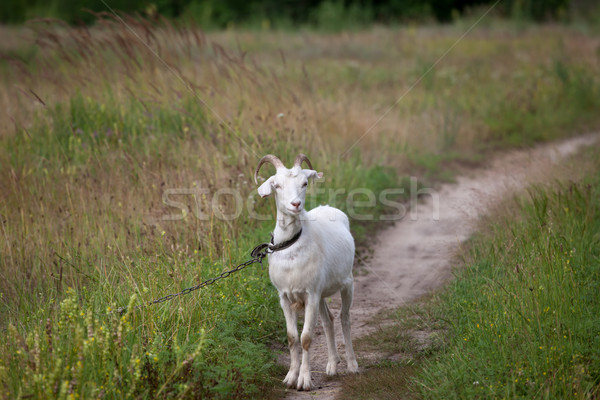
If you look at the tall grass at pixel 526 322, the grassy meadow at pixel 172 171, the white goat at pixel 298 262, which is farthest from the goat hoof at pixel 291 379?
the tall grass at pixel 526 322

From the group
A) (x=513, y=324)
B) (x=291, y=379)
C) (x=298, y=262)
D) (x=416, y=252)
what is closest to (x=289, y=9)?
(x=416, y=252)

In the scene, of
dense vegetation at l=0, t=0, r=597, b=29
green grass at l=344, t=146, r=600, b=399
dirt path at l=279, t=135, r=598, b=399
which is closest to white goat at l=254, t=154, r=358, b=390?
dirt path at l=279, t=135, r=598, b=399

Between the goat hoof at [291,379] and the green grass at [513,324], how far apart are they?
1.46 ft

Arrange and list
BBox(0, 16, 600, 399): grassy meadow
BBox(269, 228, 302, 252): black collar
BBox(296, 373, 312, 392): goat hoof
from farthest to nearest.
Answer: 1. BBox(269, 228, 302, 252): black collar
2. BBox(296, 373, 312, 392): goat hoof
3. BBox(0, 16, 600, 399): grassy meadow

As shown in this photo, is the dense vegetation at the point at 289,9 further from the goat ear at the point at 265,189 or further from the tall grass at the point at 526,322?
the goat ear at the point at 265,189

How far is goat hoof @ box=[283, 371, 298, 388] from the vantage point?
5.03m

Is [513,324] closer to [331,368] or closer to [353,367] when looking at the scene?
[353,367]

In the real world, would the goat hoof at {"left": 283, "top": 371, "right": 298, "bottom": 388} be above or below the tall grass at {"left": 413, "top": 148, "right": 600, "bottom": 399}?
below

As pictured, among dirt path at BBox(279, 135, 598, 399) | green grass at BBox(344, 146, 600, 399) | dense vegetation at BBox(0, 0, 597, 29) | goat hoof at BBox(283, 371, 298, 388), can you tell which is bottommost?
dirt path at BBox(279, 135, 598, 399)

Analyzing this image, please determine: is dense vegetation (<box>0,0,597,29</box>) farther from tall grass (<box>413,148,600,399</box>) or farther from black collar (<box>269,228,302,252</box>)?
black collar (<box>269,228,302,252</box>)

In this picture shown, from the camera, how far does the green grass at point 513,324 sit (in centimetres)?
434

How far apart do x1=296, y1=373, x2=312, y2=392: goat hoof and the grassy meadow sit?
0.25 metres

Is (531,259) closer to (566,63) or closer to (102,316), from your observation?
(102,316)

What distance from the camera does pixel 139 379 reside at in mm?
4258
